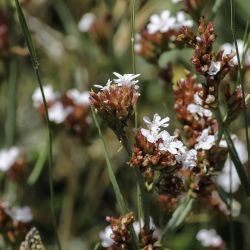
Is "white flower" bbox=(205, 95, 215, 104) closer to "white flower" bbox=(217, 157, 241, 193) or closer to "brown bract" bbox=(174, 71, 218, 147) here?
"brown bract" bbox=(174, 71, 218, 147)

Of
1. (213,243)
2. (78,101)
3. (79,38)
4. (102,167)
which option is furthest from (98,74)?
(213,243)

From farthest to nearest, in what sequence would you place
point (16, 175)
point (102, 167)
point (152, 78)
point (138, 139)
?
point (152, 78) → point (102, 167) → point (16, 175) → point (138, 139)

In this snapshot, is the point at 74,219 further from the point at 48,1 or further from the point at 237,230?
the point at 48,1

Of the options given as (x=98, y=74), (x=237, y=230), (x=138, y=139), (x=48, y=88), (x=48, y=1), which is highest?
(x=48, y=1)

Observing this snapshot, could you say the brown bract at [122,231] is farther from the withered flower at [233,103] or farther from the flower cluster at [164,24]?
the flower cluster at [164,24]

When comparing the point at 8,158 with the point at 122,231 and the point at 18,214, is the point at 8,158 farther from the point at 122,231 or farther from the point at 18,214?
the point at 122,231

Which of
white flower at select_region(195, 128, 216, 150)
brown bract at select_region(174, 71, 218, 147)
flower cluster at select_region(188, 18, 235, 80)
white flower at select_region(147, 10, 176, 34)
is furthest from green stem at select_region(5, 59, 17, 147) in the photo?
flower cluster at select_region(188, 18, 235, 80)

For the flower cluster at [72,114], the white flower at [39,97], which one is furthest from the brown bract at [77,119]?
the white flower at [39,97]
